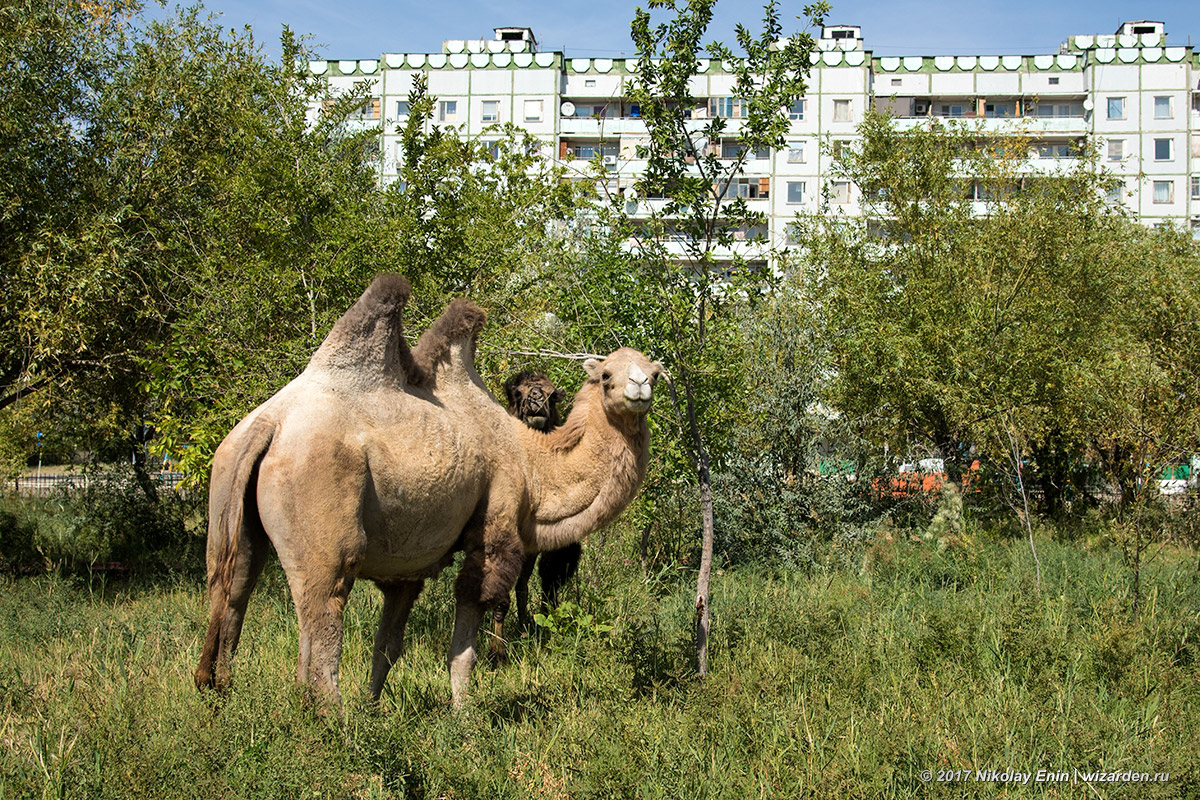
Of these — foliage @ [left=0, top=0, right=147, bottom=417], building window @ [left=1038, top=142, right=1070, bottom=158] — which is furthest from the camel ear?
building window @ [left=1038, top=142, right=1070, bottom=158]

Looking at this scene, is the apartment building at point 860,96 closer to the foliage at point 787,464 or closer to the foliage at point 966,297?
the foliage at point 966,297

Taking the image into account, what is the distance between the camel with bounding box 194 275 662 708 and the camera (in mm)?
4770

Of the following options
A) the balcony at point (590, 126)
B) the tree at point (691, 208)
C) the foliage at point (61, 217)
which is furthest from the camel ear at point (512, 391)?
the balcony at point (590, 126)

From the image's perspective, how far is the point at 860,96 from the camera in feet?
168

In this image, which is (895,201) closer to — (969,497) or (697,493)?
(969,497)

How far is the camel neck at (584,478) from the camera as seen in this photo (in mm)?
6426

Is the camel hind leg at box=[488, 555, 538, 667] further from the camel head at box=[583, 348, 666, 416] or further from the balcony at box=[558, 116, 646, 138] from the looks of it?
the balcony at box=[558, 116, 646, 138]

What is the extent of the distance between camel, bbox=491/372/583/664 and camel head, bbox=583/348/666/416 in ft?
2.36

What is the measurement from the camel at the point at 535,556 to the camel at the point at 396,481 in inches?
20.2

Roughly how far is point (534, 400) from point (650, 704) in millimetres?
2495

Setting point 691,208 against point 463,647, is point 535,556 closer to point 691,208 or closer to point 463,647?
point 463,647

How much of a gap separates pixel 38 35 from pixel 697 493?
994cm

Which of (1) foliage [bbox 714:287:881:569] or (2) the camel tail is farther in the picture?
(1) foliage [bbox 714:287:881:569]

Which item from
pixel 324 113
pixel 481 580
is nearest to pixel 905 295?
pixel 324 113
